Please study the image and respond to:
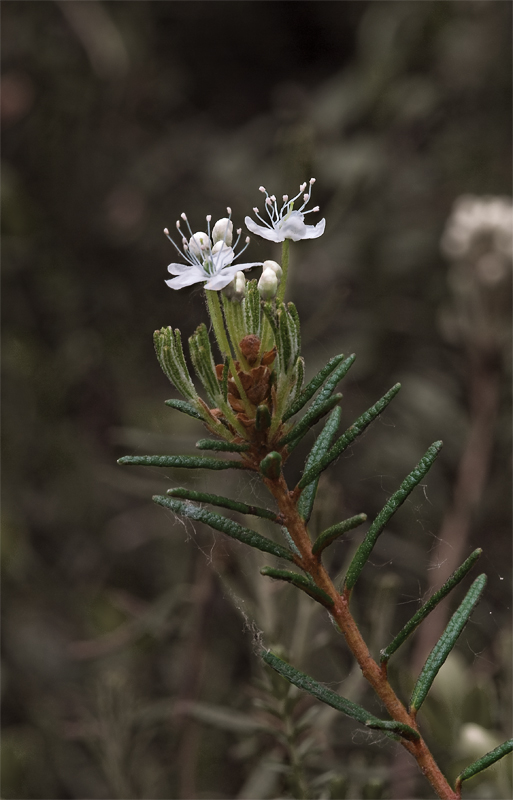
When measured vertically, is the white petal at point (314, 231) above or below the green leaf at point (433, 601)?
above

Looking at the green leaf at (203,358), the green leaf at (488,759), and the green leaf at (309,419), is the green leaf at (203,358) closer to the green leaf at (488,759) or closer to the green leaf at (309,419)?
the green leaf at (309,419)

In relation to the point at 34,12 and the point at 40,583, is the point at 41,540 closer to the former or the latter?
the point at 40,583

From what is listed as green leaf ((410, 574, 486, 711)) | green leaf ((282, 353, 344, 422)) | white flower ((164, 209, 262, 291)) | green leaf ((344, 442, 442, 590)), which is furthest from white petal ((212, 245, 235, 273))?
green leaf ((410, 574, 486, 711))

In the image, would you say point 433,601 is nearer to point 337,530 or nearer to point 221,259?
point 337,530

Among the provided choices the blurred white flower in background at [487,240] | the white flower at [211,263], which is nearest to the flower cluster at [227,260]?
the white flower at [211,263]

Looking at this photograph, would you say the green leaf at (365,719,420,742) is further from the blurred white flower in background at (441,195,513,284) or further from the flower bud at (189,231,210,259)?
the blurred white flower in background at (441,195,513,284)

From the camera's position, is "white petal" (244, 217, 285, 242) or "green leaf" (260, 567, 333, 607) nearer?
"green leaf" (260, 567, 333, 607)

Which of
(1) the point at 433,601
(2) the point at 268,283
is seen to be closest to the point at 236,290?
(2) the point at 268,283
